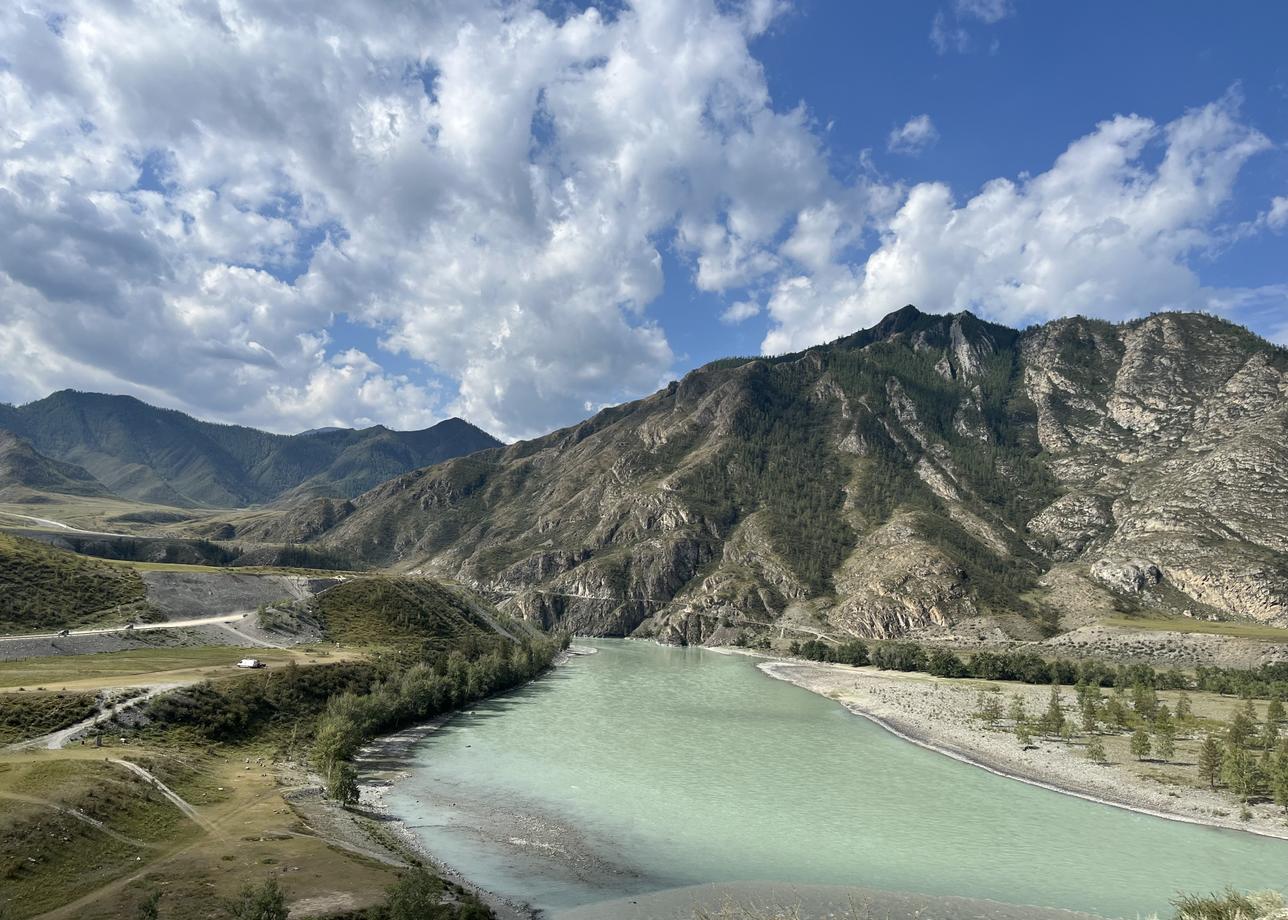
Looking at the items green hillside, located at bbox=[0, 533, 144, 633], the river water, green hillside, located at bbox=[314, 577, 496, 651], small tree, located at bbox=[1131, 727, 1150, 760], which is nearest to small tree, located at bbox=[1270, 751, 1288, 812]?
the river water

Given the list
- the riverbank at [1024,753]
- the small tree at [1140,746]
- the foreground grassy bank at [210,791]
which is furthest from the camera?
the small tree at [1140,746]

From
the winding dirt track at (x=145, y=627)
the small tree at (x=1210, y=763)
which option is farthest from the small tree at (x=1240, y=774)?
the winding dirt track at (x=145, y=627)

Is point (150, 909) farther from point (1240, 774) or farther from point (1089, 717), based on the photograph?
point (1089, 717)

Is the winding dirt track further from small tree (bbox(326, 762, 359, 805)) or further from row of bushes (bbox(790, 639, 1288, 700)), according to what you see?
row of bushes (bbox(790, 639, 1288, 700))

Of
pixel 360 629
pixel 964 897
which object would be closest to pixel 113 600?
pixel 360 629

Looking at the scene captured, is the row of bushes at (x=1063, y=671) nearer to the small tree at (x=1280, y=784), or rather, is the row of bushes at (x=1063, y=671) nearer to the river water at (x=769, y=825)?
the small tree at (x=1280, y=784)

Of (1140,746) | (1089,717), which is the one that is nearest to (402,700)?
(1140,746)

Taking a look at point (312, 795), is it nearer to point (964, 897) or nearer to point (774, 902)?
point (774, 902)
